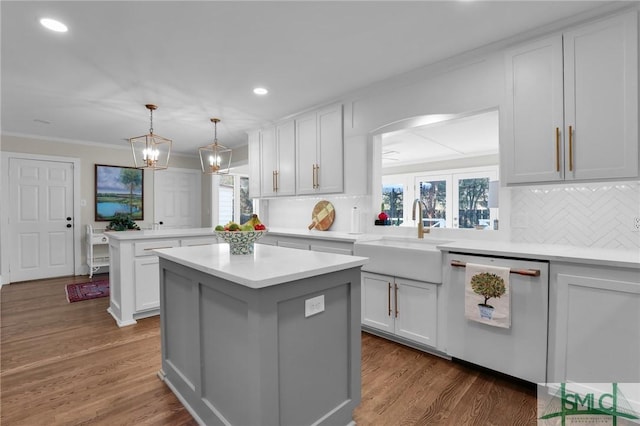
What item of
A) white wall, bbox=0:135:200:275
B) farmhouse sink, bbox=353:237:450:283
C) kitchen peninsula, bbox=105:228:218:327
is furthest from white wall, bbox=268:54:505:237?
white wall, bbox=0:135:200:275

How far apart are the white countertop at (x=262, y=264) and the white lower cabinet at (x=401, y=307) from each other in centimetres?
105

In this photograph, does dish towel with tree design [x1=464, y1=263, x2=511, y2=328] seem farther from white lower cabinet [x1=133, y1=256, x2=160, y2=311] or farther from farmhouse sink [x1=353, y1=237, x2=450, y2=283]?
white lower cabinet [x1=133, y1=256, x2=160, y2=311]

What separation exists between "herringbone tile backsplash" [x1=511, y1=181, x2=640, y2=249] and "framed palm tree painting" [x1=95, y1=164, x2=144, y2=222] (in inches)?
259

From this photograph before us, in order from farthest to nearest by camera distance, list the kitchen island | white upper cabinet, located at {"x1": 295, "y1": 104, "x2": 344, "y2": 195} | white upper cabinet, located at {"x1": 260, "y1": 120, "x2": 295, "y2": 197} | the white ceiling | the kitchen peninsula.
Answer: white upper cabinet, located at {"x1": 260, "y1": 120, "x2": 295, "y2": 197}, white upper cabinet, located at {"x1": 295, "y1": 104, "x2": 344, "y2": 195}, the kitchen peninsula, the white ceiling, the kitchen island

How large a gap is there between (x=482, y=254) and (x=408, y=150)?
380 centimetres

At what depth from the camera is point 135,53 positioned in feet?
8.49

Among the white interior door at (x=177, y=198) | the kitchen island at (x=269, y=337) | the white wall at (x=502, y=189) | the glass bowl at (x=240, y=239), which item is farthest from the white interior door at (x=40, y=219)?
the glass bowl at (x=240, y=239)

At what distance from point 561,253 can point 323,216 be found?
2.69 m

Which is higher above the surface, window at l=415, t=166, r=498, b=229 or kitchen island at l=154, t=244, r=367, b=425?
window at l=415, t=166, r=498, b=229

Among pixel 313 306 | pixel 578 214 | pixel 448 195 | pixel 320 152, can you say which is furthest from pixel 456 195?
pixel 313 306

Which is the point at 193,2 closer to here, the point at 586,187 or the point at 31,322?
the point at 586,187

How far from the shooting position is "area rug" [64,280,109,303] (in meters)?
4.33

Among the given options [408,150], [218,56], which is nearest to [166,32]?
[218,56]

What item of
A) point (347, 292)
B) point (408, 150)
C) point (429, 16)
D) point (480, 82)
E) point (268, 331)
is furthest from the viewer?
point (408, 150)
